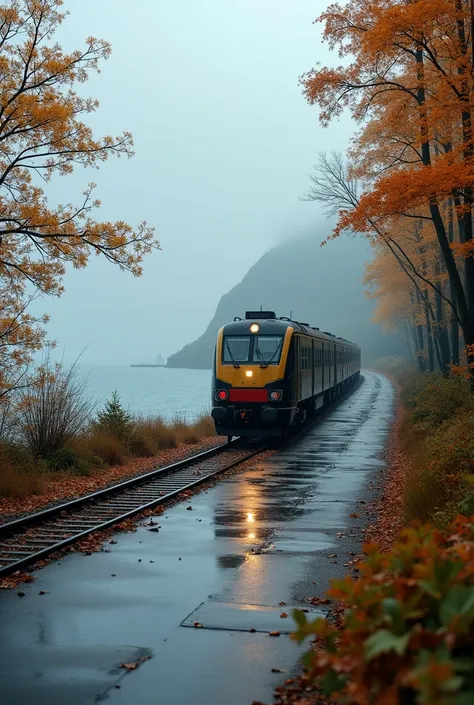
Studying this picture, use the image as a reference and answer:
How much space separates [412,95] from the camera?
56.1 feet

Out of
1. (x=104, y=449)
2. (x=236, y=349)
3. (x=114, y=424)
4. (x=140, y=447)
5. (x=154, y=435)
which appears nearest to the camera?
(x=104, y=449)

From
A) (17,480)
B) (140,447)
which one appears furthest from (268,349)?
(17,480)

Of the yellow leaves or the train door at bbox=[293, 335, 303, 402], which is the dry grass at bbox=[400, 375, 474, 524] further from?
the train door at bbox=[293, 335, 303, 402]

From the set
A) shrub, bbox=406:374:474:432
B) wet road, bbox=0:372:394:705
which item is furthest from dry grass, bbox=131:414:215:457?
wet road, bbox=0:372:394:705

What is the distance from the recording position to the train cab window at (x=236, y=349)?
64.5 feet

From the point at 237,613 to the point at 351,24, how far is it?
47.5 ft

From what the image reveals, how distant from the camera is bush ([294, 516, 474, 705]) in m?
2.38

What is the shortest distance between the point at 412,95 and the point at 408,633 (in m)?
16.3

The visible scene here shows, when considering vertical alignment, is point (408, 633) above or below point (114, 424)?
above

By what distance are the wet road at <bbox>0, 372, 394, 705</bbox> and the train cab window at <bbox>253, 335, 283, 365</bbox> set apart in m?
7.54

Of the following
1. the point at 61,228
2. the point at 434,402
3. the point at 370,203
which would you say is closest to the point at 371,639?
the point at 370,203

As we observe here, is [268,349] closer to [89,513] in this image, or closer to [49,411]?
[49,411]

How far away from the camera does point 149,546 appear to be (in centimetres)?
874

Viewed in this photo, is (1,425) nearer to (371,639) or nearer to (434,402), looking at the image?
(434,402)
